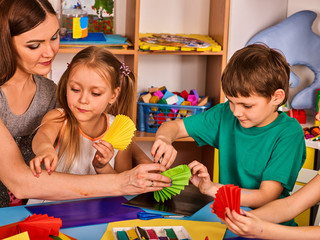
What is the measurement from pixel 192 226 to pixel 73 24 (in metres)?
1.53

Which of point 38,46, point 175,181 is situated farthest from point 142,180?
point 38,46

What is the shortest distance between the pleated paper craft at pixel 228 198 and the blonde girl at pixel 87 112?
50cm

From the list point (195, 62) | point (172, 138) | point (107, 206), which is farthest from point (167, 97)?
point (107, 206)

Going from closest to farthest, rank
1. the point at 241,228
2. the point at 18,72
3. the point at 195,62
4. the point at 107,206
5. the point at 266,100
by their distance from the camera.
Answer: the point at 241,228 < the point at 107,206 < the point at 266,100 < the point at 18,72 < the point at 195,62

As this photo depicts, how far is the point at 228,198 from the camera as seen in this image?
114cm

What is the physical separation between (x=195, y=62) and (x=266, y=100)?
1.52m

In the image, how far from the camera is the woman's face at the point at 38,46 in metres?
1.60

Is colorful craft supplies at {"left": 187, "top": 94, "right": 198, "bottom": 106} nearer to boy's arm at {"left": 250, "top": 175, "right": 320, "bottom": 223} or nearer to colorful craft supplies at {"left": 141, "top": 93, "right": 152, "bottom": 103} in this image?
colorful craft supplies at {"left": 141, "top": 93, "right": 152, "bottom": 103}

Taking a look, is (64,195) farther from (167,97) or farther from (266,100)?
(167,97)

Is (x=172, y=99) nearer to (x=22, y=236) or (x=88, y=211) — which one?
(x=88, y=211)

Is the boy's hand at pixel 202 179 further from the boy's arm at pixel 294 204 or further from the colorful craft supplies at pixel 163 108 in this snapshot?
the colorful craft supplies at pixel 163 108

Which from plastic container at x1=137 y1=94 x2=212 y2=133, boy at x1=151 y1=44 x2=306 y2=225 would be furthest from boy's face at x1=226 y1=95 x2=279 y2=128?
plastic container at x1=137 y1=94 x2=212 y2=133

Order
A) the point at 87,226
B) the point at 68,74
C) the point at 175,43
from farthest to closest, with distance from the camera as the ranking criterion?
the point at 175,43, the point at 68,74, the point at 87,226

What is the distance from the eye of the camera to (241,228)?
114cm
